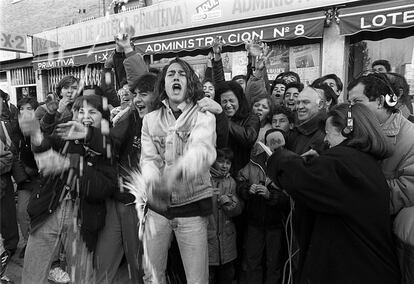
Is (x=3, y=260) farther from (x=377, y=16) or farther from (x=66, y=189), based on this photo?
(x=377, y=16)

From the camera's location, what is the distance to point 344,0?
5957mm

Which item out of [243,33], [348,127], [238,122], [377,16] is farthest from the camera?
[243,33]

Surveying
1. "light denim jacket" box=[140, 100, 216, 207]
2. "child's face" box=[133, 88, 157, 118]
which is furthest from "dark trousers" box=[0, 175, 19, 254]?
"light denim jacket" box=[140, 100, 216, 207]

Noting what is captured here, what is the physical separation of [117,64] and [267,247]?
2.20m

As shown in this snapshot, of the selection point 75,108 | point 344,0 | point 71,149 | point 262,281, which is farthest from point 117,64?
point 344,0

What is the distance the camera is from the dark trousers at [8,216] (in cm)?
371

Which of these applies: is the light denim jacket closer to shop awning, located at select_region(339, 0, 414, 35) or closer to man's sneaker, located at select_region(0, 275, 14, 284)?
man's sneaker, located at select_region(0, 275, 14, 284)

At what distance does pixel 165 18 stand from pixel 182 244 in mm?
7754

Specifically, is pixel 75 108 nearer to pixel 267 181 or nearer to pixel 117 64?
pixel 117 64

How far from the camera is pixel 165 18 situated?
358 inches

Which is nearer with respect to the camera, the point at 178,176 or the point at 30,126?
the point at 178,176

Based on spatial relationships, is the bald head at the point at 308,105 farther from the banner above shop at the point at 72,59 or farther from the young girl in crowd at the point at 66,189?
the banner above shop at the point at 72,59

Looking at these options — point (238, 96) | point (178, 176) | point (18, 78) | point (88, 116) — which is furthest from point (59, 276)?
point (18, 78)

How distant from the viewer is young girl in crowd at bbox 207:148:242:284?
294cm
